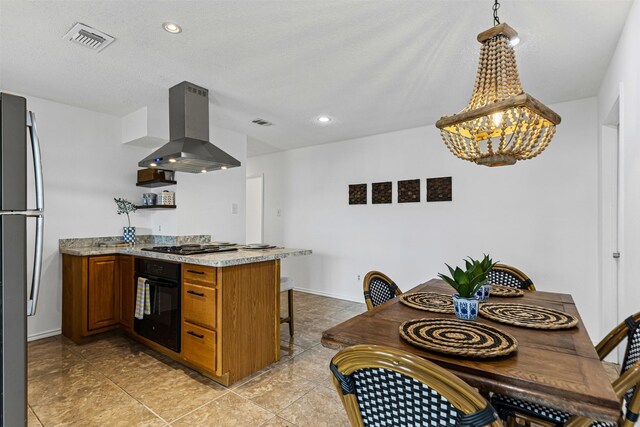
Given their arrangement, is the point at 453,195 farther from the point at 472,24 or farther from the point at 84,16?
the point at 84,16

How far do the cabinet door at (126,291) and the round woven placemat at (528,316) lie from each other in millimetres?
3067

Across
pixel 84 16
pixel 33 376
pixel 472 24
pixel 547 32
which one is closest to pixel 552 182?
pixel 547 32

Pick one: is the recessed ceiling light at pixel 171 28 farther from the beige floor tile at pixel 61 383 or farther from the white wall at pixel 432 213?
the white wall at pixel 432 213

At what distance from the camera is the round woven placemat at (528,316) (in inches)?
55.4

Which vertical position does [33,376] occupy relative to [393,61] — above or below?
below

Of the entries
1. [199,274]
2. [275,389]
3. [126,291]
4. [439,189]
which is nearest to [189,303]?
[199,274]

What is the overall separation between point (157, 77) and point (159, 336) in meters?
2.24

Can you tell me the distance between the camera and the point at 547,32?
2.16 metres

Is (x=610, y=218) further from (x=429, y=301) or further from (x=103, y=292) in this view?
(x=103, y=292)

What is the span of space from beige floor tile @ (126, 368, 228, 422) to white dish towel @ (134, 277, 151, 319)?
62cm

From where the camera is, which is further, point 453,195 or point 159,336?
point 453,195

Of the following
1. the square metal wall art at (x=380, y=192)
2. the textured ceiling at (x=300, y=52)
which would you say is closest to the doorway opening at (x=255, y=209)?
the square metal wall art at (x=380, y=192)

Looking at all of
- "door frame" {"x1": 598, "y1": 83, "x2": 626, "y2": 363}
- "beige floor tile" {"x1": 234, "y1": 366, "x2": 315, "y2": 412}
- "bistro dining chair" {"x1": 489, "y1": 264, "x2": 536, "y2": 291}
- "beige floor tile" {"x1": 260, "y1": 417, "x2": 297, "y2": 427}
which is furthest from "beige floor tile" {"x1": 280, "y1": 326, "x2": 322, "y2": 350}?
"door frame" {"x1": 598, "y1": 83, "x2": 626, "y2": 363}

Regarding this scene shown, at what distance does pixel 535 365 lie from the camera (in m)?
1.03
